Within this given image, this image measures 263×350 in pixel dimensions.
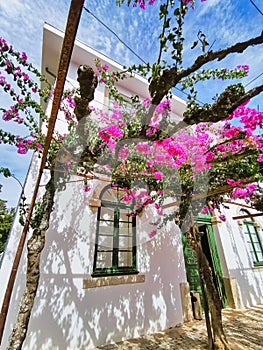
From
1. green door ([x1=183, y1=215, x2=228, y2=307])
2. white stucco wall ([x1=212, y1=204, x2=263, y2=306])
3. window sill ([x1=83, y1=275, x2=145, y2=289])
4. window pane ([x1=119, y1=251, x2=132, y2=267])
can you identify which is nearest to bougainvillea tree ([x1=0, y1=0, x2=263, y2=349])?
window pane ([x1=119, y1=251, x2=132, y2=267])

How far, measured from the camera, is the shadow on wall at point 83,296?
2.75 meters

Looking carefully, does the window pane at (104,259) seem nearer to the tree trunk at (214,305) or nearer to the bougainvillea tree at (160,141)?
the bougainvillea tree at (160,141)

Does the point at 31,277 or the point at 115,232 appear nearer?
the point at 31,277

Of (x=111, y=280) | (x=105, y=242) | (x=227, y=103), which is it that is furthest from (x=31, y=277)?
(x=227, y=103)

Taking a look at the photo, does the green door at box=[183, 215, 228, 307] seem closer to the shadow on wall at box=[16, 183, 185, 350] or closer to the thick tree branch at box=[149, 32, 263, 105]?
the shadow on wall at box=[16, 183, 185, 350]

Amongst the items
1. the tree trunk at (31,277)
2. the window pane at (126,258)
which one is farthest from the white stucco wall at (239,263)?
the tree trunk at (31,277)

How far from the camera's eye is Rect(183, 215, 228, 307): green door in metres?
4.51

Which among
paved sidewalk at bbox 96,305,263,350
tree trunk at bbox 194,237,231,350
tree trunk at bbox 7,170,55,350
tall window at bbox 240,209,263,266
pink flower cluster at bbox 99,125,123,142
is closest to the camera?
tree trunk at bbox 7,170,55,350

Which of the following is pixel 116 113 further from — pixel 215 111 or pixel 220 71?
pixel 215 111

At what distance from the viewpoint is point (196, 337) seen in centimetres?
312

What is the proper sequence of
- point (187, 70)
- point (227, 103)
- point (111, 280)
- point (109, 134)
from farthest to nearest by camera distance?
point (111, 280) → point (109, 134) → point (227, 103) → point (187, 70)

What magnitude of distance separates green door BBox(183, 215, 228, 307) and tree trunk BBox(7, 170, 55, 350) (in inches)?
140

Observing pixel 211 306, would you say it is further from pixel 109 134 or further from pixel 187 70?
pixel 187 70

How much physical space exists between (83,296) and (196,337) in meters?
2.22
